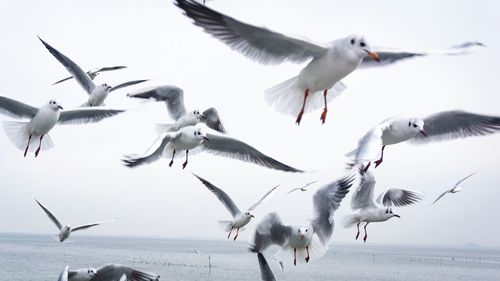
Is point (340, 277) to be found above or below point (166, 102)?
below

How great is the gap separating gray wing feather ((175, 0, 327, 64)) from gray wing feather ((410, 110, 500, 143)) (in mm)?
2917

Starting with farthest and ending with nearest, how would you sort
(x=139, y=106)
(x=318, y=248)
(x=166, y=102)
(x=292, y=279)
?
(x=292, y=279) → (x=166, y=102) → (x=139, y=106) → (x=318, y=248)

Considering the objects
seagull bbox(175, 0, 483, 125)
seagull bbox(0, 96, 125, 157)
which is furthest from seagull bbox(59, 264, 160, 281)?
seagull bbox(175, 0, 483, 125)

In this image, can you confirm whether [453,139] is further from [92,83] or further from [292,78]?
[92,83]

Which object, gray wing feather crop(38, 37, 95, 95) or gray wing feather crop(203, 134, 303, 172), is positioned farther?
gray wing feather crop(38, 37, 95, 95)

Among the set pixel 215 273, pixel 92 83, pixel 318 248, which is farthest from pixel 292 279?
pixel 318 248

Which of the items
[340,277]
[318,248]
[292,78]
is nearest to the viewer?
[292,78]

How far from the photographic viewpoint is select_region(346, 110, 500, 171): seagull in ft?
26.3

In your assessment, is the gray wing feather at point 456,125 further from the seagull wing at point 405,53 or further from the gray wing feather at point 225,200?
the gray wing feather at point 225,200

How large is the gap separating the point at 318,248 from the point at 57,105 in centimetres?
502

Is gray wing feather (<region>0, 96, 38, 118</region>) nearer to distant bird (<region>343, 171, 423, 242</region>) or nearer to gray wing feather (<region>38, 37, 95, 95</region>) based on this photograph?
gray wing feather (<region>38, 37, 95, 95</region>)

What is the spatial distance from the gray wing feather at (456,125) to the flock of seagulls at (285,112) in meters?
0.01

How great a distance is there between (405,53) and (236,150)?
4.64 metres

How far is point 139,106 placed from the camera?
1256cm
